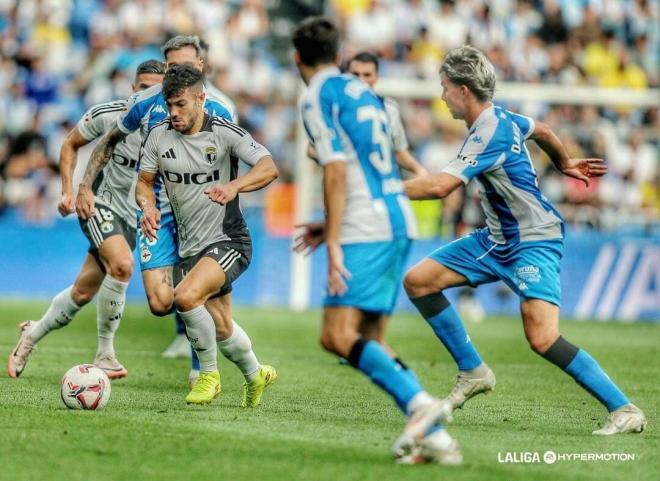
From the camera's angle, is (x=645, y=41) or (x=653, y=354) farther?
(x=645, y=41)

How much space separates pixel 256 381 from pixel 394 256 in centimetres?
231

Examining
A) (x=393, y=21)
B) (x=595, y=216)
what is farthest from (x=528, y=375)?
(x=393, y=21)

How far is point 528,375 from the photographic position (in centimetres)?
1147

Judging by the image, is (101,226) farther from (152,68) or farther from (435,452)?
(435,452)

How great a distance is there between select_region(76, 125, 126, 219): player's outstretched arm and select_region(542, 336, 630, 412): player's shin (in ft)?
12.1

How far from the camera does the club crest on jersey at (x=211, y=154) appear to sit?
8.45m

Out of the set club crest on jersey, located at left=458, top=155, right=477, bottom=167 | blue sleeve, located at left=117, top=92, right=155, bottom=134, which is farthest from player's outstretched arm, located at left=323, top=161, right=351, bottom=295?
blue sleeve, located at left=117, top=92, right=155, bottom=134

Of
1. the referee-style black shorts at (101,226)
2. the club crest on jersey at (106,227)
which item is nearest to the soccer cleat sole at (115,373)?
the referee-style black shorts at (101,226)

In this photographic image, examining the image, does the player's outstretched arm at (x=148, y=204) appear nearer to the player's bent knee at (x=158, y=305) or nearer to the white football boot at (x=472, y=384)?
the player's bent knee at (x=158, y=305)

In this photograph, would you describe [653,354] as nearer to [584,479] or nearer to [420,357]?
[420,357]

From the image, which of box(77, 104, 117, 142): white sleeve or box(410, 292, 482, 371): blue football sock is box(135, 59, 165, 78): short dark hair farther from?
box(410, 292, 482, 371): blue football sock

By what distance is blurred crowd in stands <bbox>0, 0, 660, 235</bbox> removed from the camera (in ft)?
68.3

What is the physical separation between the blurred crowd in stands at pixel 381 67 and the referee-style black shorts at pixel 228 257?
1093cm

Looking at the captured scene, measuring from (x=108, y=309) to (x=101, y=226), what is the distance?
0.68 m
